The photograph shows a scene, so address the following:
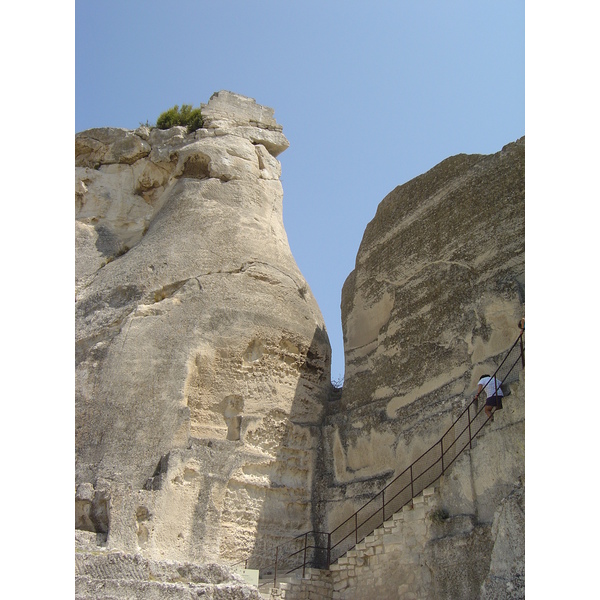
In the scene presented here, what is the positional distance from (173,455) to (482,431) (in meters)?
3.76

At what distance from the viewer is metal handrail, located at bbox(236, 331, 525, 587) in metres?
9.74

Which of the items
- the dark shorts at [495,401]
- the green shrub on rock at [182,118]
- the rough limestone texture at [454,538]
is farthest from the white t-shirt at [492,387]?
the green shrub on rock at [182,118]

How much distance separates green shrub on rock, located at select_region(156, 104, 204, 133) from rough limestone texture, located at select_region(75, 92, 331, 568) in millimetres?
329

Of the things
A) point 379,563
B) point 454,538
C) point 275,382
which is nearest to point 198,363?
point 275,382

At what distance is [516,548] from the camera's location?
734 cm

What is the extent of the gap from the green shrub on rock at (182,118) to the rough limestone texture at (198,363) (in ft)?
1.08

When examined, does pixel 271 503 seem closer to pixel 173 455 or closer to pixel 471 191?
pixel 173 455

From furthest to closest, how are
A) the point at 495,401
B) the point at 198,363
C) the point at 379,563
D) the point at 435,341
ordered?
the point at 198,363 → the point at 435,341 → the point at 379,563 → the point at 495,401

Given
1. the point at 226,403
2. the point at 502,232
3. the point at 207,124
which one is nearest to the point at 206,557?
the point at 226,403

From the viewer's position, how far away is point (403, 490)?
10.7m

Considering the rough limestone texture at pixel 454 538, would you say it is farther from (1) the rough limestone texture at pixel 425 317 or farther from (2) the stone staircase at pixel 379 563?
(1) the rough limestone texture at pixel 425 317

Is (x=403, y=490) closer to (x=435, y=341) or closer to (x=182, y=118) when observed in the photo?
(x=435, y=341)

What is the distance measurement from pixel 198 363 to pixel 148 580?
360cm

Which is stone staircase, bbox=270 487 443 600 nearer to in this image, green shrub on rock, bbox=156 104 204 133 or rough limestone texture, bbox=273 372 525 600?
rough limestone texture, bbox=273 372 525 600
